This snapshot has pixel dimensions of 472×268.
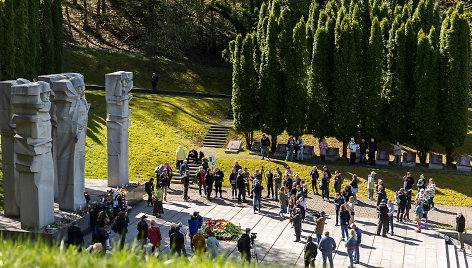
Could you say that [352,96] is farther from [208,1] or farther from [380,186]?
[208,1]

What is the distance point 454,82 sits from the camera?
3147 centimetres

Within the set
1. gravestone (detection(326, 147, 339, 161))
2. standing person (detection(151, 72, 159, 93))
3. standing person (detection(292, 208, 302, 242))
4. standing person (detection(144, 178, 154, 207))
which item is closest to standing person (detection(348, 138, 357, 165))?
gravestone (detection(326, 147, 339, 161))

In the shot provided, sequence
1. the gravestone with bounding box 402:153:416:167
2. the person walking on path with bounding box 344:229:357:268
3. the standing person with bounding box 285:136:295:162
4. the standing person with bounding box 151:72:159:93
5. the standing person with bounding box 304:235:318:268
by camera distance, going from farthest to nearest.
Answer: the standing person with bounding box 151:72:159:93 → the standing person with bounding box 285:136:295:162 → the gravestone with bounding box 402:153:416:167 → the person walking on path with bounding box 344:229:357:268 → the standing person with bounding box 304:235:318:268

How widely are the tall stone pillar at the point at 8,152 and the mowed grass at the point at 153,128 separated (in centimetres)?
845

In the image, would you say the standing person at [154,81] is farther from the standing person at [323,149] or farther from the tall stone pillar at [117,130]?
the tall stone pillar at [117,130]

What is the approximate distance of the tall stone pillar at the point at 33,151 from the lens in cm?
1819

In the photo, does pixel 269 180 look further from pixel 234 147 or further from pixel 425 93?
pixel 425 93

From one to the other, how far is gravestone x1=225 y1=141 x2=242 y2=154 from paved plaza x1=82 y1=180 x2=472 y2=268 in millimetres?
7402

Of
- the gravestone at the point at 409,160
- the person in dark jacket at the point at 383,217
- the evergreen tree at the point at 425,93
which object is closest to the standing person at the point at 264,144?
the gravestone at the point at 409,160

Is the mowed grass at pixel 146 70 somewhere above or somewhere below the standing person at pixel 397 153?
above

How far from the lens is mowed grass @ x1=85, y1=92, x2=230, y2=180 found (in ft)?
102

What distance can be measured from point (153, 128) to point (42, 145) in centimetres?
1746

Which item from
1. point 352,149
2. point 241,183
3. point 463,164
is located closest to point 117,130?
point 241,183

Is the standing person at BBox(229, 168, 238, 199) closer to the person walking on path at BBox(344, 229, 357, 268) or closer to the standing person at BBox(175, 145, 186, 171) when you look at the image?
the standing person at BBox(175, 145, 186, 171)
